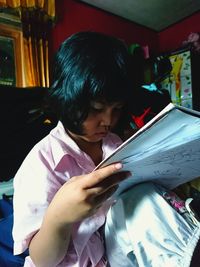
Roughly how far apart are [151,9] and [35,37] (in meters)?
1.22

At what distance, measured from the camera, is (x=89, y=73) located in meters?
0.47

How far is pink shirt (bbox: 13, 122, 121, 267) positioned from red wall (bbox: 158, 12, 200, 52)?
260 centimetres

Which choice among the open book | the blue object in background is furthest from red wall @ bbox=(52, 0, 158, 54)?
the open book

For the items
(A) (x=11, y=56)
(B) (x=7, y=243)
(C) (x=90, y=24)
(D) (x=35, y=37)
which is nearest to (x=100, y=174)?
(B) (x=7, y=243)

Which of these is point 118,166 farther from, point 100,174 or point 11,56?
point 11,56

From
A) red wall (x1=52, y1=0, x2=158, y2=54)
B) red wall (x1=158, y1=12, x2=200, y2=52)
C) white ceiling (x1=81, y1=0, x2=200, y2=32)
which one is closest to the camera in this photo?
red wall (x1=52, y1=0, x2=158, y2=54)

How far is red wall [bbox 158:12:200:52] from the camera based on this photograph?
102 inches

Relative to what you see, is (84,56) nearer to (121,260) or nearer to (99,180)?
(99,180)

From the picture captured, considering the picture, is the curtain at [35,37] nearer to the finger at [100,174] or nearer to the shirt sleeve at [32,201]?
the shirt sleeve at [32,201]

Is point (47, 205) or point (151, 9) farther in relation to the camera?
point (151, 9)

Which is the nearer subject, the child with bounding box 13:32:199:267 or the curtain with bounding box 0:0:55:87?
the child with bounding box 13:32:199:267

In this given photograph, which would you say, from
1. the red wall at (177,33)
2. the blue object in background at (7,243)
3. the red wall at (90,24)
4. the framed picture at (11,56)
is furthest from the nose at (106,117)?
the red wall at (177,33)

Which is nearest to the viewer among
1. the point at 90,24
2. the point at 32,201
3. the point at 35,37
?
the point at 32,201

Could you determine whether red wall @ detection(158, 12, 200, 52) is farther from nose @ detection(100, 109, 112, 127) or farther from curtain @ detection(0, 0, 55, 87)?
nose @ detection(100, 109, 112, 127)
